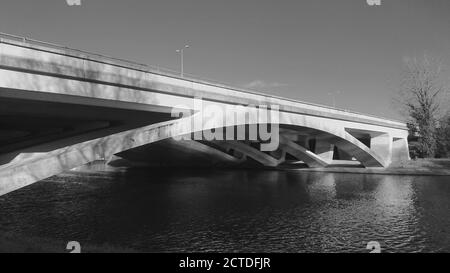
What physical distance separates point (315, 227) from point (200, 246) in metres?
7.06

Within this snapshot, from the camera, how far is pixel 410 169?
45.7 m

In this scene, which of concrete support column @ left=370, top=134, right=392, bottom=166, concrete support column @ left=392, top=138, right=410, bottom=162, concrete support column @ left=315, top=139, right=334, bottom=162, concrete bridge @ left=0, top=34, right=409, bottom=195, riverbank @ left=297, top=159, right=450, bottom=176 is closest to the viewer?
concrete bridge @ left=0, top=34, right=409, bottom=195

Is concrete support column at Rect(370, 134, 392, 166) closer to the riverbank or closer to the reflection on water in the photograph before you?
the riverbank

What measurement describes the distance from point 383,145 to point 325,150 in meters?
10.1

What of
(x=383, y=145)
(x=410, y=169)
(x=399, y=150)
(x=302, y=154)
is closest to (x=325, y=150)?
(x=302, y=154)

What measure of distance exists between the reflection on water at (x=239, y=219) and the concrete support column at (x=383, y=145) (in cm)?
2333

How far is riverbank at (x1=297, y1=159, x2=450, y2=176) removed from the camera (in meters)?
43.7

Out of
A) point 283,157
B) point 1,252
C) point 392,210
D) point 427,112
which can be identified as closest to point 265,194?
point 392,210

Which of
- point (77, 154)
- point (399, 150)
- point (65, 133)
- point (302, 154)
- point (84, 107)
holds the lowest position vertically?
point (77, 154)

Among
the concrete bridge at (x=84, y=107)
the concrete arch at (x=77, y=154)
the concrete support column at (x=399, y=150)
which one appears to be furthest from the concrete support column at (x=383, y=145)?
the concrete arch at (x=77, y=154)

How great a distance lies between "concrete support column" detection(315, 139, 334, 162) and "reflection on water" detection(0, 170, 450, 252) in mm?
22371

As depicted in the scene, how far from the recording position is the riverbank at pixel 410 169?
143ft

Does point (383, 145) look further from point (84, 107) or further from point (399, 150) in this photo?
point (84, 107)

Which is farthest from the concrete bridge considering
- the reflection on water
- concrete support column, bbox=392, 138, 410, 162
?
concrete support column, bbox=392, 138, 410, 162
